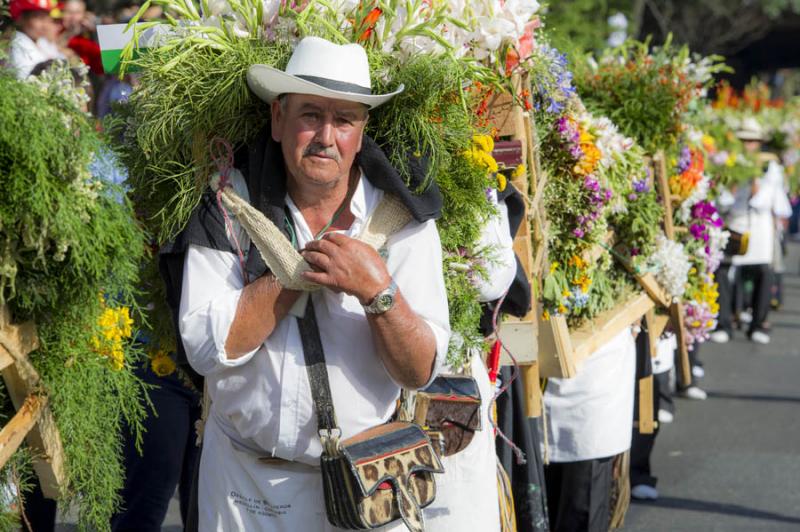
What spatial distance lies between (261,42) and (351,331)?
827 mm

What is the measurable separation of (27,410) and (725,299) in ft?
27.7

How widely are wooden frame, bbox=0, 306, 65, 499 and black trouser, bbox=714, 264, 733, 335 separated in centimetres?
756

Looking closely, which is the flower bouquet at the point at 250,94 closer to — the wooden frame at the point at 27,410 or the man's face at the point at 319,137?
the man's face at the point at 319,137

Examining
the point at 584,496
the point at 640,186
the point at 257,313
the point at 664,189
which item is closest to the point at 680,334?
the point at 664,189

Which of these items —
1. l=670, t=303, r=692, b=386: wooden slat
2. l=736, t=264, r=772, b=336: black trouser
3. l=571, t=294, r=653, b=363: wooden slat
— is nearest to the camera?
l=571, t=294, r=653, b=363: wooden slat

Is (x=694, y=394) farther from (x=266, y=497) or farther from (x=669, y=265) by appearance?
(x=266, y=497)

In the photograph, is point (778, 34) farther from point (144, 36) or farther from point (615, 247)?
point (144, 36)

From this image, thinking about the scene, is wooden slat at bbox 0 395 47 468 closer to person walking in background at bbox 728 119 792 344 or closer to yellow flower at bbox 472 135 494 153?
yellow flower at bbox 472 135 494 153

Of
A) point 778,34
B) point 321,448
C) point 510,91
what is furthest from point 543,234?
point 778,34

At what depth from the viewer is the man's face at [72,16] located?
7070mm

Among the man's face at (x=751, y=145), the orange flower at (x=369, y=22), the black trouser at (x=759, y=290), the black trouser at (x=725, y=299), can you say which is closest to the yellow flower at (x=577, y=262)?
the orange flower at (x=369, y=22)

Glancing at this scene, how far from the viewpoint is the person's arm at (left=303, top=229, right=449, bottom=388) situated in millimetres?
2617

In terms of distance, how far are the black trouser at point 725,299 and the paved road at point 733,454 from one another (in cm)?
48

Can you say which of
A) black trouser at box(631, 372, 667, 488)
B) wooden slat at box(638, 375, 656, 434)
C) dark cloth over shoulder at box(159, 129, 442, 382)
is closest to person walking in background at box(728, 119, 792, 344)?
black trouser at box(631, 372, 667, 488)
